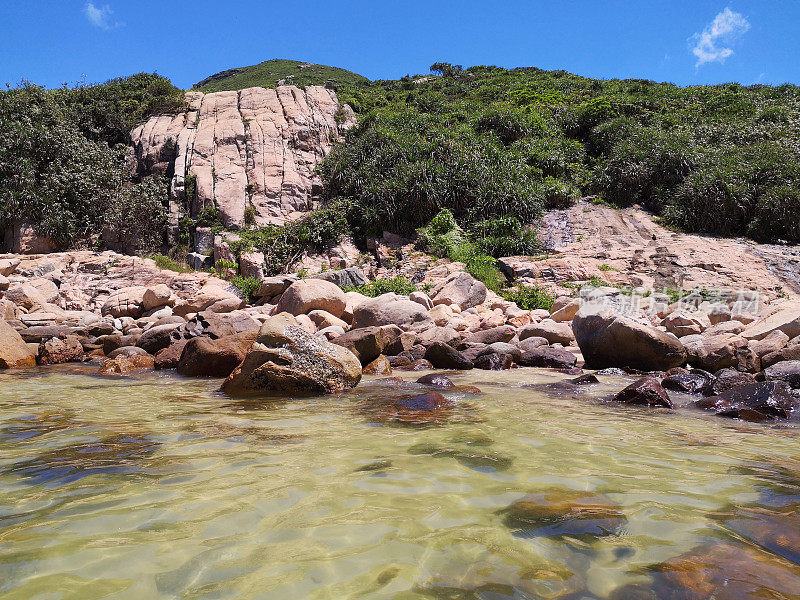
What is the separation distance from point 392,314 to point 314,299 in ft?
6.14

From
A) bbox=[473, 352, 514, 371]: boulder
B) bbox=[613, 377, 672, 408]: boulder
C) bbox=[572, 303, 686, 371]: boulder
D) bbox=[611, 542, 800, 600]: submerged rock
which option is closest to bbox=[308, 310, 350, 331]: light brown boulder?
bbox=[473, 352, 514, 371]: boulder

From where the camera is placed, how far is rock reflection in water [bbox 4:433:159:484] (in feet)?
9.44

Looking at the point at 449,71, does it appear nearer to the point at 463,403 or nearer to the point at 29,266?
the point at 29,266

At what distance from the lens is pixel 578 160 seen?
23.1 m

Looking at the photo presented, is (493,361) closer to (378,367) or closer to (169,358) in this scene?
(378,367)

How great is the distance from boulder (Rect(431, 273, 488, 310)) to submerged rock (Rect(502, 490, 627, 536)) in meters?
9.83

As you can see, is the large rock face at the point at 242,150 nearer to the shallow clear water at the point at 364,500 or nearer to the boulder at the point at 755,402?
the shallow clear water at the point at 364,500

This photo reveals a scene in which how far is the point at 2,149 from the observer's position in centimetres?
1883

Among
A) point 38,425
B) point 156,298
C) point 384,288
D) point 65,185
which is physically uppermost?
point 65,185

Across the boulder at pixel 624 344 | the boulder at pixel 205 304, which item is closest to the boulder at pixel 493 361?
the boulder at pixel 624 344

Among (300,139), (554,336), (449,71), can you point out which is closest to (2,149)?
(300,139)

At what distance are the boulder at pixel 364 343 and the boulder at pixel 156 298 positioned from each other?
6.70m

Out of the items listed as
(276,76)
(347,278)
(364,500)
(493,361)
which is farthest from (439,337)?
(276,76)

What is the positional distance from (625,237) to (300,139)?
14660 mm
